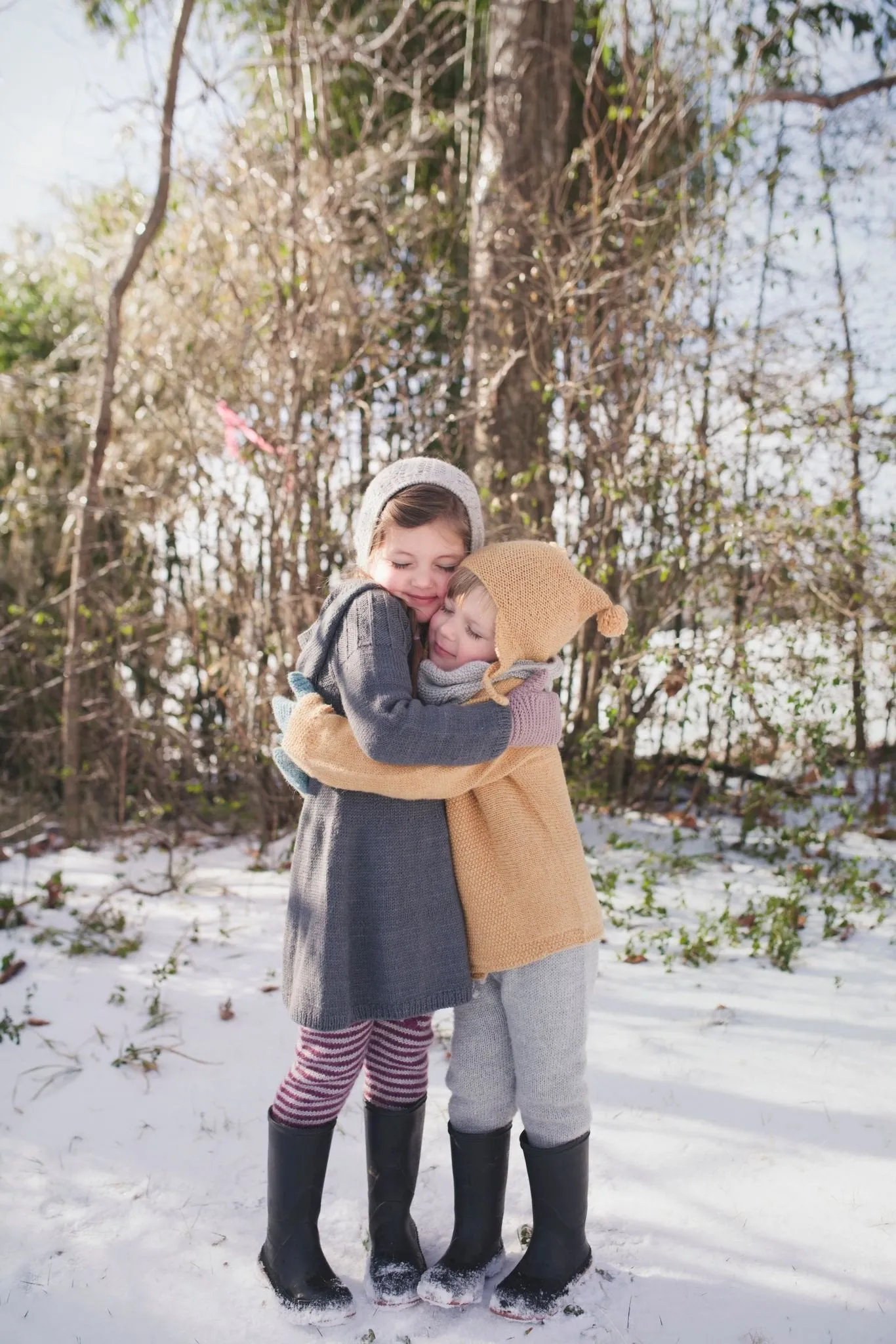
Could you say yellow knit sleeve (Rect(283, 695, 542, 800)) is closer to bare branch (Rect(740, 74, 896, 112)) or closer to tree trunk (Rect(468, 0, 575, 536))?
tree trunk (Rect(468, 0, 575, 536))

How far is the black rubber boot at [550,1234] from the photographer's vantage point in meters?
1.73

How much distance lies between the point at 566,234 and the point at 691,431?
36.9 inches

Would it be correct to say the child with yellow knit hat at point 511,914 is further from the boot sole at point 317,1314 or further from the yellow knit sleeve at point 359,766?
the boot sole at point 317,1314

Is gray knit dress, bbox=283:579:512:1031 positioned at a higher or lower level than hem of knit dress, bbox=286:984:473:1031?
higher

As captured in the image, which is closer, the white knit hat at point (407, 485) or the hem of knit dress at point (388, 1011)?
the hem of knit dress at point (388, 1011)

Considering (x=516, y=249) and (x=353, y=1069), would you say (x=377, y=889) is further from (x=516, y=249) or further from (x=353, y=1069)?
(x=516, y=249)

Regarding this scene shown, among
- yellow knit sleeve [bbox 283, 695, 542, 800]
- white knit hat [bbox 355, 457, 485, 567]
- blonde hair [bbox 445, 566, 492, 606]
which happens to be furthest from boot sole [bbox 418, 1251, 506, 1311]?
white knit hat [bbox 355, 457, 485, 567]

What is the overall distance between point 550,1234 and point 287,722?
105 centimetres

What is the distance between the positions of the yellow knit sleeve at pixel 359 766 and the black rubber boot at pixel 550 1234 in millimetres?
688

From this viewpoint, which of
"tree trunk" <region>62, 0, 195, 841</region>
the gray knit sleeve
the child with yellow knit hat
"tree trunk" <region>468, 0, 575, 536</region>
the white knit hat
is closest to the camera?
the gray knit sleeve

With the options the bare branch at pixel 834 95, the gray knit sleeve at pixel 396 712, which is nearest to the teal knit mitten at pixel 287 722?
the gray knit sleeve at pixel 396 712

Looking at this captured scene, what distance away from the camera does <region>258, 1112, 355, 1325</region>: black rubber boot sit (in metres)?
1.75

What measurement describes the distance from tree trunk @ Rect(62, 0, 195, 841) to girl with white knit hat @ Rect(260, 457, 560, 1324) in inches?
100.0

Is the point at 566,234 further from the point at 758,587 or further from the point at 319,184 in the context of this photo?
the point at 758,587
